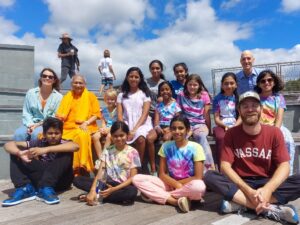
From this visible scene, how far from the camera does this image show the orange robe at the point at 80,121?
4578mm

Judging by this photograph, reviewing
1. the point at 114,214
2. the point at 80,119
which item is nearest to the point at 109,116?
the point at 80,119

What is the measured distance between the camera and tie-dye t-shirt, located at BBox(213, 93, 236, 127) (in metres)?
4.73

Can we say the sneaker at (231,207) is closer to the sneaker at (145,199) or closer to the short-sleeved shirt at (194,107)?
the sneaker at (145,199)

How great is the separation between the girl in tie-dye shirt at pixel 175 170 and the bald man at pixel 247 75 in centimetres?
171

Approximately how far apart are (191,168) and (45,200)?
1.77 meters

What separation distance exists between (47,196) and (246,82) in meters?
3.37

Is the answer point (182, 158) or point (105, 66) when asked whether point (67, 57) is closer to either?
point (105, 66)

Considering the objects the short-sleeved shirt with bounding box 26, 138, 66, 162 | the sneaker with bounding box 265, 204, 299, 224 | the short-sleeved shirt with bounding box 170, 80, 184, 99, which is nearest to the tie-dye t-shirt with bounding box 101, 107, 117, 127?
the short-sleeved shirt with bounding box 170, 80, 184, 99

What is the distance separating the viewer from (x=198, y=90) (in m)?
5.00

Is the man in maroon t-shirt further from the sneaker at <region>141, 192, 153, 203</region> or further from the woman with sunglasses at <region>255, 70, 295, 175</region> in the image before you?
the woman with sunglasses at <region>255, 70, 295, 175</region>

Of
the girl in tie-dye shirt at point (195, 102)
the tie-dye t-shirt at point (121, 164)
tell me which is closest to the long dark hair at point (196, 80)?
the girl in tie-dye shirt at point (195, 102)

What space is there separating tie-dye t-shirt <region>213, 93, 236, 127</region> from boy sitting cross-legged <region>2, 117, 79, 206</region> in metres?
2.13

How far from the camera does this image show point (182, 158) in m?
3.79

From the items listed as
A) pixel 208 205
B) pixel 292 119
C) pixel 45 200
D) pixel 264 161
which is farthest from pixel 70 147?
pixel 292 119
